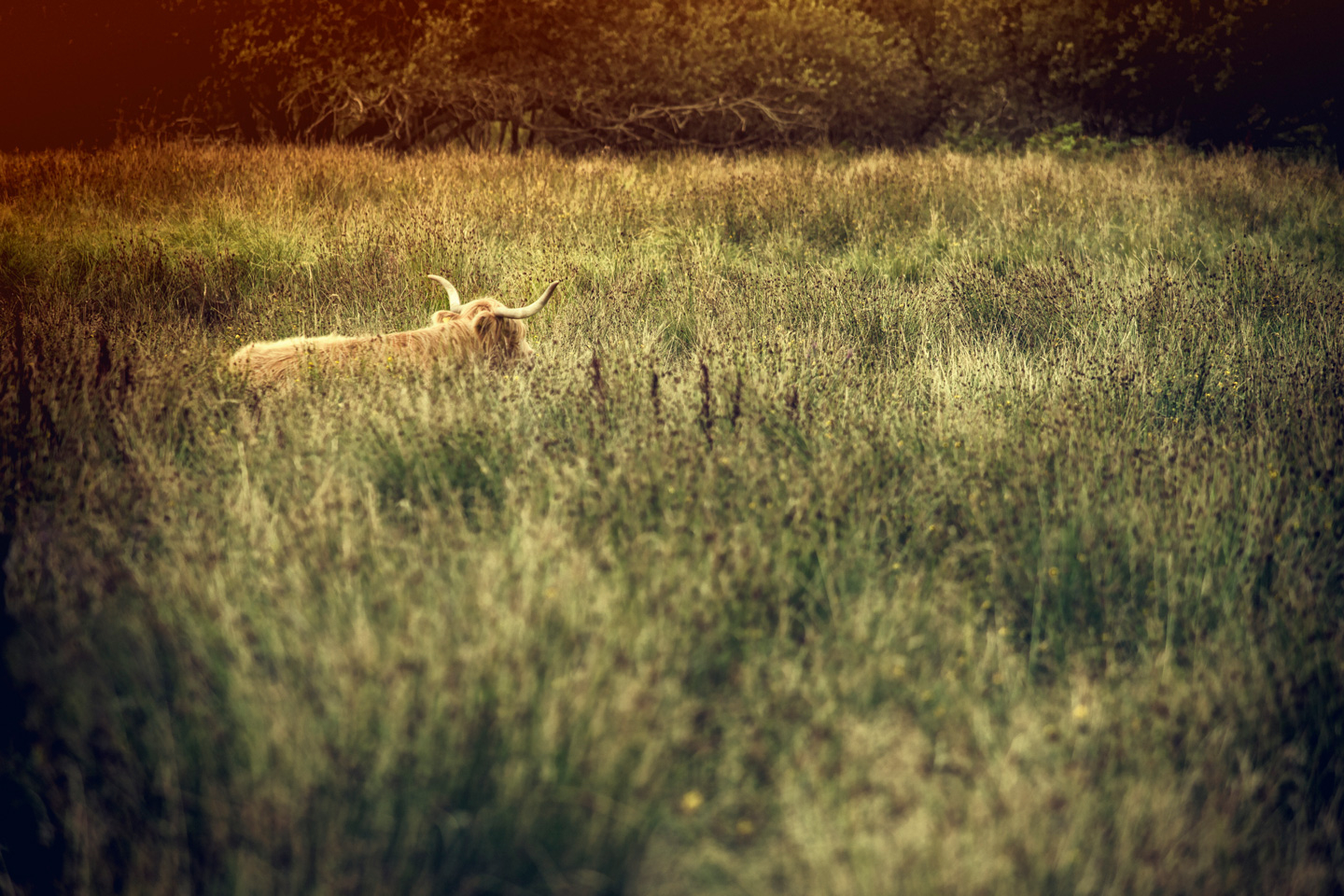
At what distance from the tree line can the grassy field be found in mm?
9486

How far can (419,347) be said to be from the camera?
4391mm

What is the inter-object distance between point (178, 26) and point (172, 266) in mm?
10177

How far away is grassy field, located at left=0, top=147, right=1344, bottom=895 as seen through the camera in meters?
1.68

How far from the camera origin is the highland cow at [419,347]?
4047 mm

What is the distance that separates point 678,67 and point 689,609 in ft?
46.1

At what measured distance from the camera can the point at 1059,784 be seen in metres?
1.79

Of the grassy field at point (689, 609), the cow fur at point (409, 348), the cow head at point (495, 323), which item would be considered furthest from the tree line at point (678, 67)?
the cow fur at point (409, 348)

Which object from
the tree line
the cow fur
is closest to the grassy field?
the cow fur

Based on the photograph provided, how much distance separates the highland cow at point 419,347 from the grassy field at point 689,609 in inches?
7.6

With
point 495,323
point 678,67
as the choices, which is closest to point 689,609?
point 495,323

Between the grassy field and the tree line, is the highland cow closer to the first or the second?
the grassy field

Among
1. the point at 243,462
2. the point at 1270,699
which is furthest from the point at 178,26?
the point at 1270,699

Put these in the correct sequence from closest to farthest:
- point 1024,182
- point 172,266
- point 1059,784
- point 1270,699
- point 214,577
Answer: point 1059,784
point 1270,699
point 214,577
point 172,266
point 1024,182

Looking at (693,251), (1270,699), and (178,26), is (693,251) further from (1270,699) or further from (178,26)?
(178,26)
